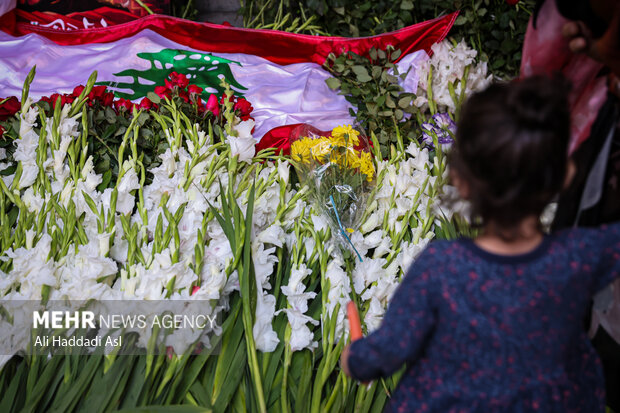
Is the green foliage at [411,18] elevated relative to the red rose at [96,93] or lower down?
elevated

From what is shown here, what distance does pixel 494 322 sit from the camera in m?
0.61

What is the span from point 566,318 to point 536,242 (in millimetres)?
93

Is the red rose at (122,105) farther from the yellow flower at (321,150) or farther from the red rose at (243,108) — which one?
the yellow flower at (321,150)

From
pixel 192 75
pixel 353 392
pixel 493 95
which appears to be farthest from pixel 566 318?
pixel 192 75

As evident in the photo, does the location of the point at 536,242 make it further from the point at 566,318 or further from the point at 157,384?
the point at 157,384

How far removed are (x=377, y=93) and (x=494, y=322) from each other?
122 centimetres

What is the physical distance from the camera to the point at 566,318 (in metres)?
0.62

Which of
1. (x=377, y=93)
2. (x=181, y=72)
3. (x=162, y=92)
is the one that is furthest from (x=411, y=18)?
(x=162, y=92)

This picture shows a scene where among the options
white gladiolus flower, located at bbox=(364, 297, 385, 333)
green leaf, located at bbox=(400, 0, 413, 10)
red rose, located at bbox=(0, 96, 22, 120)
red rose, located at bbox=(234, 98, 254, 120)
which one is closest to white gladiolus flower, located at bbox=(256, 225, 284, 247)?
white gladiolus flower, located at bbox=(364, 297, 385, 333)

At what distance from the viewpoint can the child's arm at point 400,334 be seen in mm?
604

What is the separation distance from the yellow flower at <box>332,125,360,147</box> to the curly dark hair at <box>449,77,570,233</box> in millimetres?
704

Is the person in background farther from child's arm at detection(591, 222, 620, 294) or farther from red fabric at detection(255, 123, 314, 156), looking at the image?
red fabric at detection(255, 123, 314, 156)

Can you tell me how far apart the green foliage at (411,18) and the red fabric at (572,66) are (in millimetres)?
1006

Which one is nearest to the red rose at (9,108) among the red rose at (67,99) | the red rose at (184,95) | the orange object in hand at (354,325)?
the red rose at (67,99)
